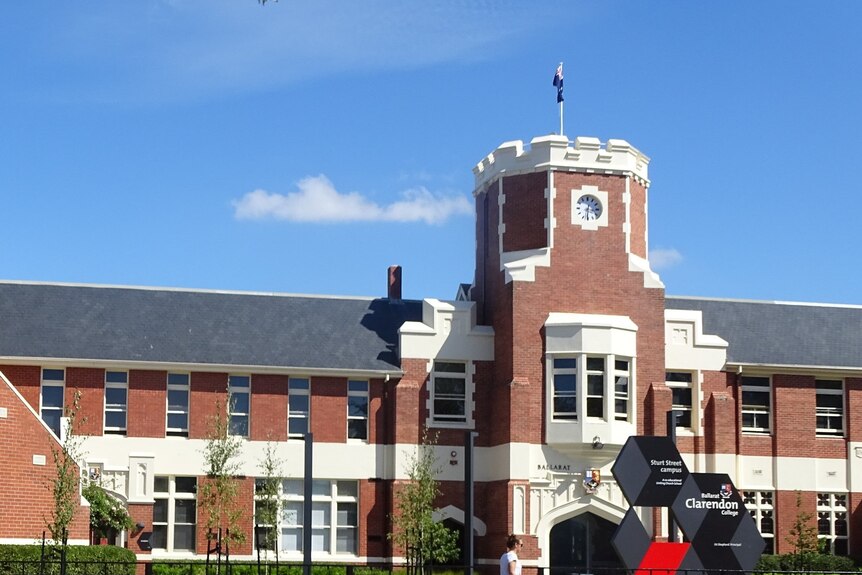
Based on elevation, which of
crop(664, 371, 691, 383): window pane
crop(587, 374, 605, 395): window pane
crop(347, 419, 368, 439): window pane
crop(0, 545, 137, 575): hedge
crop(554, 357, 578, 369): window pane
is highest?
crop(554, 357, 578, 369): window pane

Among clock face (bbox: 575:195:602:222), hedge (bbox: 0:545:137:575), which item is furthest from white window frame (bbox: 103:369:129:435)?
clock face (bbox: 575:195:602:222)

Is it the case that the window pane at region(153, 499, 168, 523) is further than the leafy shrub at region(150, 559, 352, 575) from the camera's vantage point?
Yes

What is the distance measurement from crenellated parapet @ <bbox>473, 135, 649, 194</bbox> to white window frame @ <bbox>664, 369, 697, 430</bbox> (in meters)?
5.89

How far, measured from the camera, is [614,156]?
42750 millimetres

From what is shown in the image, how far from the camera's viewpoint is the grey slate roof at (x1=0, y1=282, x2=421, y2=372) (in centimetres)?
4203

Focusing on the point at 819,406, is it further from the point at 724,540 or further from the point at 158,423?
the point at 158,423

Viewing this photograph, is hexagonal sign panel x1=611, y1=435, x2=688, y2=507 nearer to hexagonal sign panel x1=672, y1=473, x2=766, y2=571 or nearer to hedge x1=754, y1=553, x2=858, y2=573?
hexagonal sign panel x1=672, y1=473, x2=766, y2=571

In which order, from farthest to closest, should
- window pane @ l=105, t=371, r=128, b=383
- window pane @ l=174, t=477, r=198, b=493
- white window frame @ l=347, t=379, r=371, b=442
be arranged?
white window frame @ l=347, t=379, r=371, b=442 → window pane @ l=105, t=371, r=128, b=383 → window pane @ l=174, t=477, r=198, b=493

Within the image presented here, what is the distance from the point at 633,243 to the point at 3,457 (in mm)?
18759

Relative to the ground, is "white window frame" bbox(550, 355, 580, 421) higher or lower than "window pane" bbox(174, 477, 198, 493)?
higher

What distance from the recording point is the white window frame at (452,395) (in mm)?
43000

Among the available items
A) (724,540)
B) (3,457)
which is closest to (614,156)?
(724,540)

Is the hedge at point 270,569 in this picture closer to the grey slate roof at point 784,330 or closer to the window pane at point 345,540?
the window pane at point 345,540

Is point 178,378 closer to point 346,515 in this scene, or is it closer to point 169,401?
point 169,401
